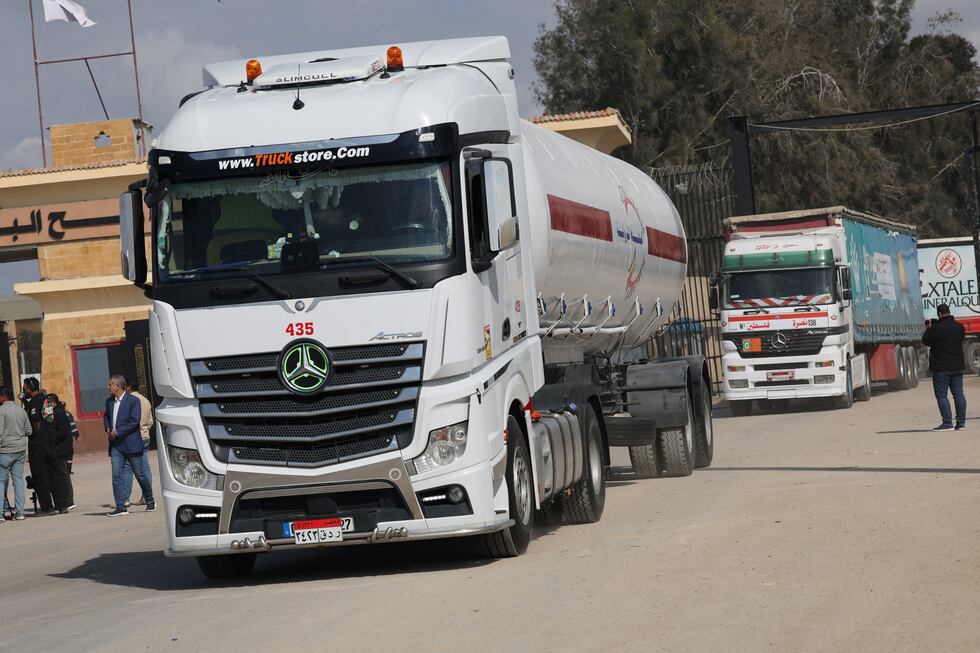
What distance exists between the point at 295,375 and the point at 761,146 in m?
48.4

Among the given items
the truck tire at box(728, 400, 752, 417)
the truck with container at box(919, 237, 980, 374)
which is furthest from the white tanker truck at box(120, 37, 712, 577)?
the truck with container at box(919, 237, 980, 374)

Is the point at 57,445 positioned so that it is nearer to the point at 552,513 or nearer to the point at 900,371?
the point at 552,513

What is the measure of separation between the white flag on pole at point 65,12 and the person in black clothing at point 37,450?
2204cm

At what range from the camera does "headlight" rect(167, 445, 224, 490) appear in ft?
33.1

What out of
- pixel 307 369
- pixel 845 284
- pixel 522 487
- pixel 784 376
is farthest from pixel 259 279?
pixel 845 284

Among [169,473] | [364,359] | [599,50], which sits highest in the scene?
[599,50]

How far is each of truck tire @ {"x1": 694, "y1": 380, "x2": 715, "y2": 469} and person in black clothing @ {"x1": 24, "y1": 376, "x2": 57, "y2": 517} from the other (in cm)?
904

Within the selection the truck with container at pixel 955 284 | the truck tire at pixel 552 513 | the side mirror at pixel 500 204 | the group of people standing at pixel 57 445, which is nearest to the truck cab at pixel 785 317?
the group of people standing at pixel 57 445

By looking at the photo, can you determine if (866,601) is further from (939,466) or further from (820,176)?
(820,176)

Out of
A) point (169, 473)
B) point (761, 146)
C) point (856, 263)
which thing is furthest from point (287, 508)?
point (761, 146)

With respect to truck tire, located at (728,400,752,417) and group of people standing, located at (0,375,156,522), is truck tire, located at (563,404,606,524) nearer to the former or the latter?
group of people standing, located at (0,375,156,522)

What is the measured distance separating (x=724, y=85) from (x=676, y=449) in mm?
42096

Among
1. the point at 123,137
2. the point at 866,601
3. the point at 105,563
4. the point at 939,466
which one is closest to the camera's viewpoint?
the point at 866,601

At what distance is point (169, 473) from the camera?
33.7 ft
